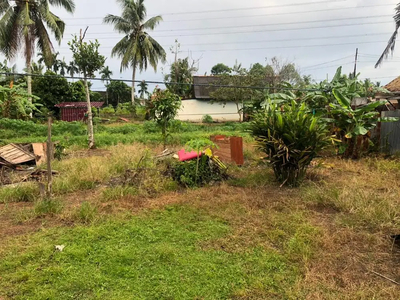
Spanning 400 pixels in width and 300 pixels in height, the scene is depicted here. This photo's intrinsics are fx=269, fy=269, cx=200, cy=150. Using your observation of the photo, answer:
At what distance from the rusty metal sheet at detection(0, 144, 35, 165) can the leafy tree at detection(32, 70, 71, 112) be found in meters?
18.1

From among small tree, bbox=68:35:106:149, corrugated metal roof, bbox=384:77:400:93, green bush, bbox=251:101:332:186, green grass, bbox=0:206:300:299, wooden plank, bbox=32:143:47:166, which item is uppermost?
small tree, bbox=68:35:106:149

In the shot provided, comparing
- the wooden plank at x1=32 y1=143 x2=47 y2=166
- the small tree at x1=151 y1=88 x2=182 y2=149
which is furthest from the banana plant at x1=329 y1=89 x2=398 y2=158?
the wooden plank at x1=32 y1=143 x2=47 y2=166

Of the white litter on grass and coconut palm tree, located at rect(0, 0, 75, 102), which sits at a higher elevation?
coconut palm tree, located at rect(0, 0, 75, 102)

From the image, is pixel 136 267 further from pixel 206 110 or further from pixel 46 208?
pixel 206 110

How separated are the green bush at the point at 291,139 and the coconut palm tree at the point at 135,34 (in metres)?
25.1

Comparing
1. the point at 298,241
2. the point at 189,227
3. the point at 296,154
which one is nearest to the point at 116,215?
the point at 189,227

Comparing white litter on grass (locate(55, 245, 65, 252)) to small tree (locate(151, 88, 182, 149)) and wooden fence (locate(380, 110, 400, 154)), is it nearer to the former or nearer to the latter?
small tree (locate(151, 88, 182, 149))

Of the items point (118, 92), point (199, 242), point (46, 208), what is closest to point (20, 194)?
point (46, 208)

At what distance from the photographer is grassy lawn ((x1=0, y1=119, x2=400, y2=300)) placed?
254cm

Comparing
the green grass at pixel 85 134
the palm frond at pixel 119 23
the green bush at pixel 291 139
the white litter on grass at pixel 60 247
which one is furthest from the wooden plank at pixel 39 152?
the palm frond at pixel 119 23

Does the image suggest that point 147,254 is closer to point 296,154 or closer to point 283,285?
point 283,285

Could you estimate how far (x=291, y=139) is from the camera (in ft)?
18.5

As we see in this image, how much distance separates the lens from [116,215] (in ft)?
14.1

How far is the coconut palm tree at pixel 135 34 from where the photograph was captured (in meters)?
28.6
